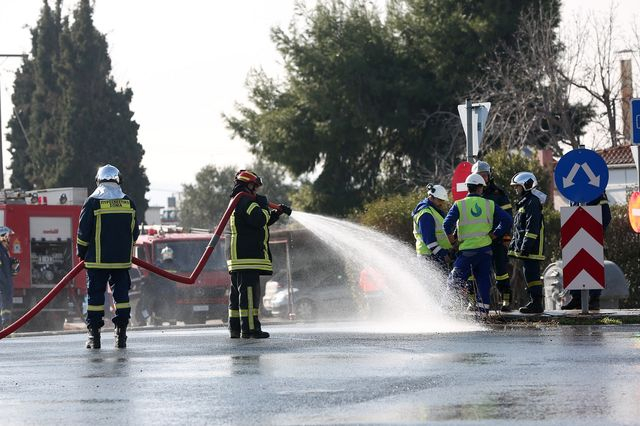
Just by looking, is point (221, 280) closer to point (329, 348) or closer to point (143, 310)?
point (143, 310)

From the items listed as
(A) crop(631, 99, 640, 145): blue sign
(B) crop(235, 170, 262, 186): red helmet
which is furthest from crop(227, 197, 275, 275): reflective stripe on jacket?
(A) crop(631, 99, 640, 145): blue sign

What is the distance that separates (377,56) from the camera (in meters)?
45.9

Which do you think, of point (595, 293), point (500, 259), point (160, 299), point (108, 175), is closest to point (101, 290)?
point (108, 175)

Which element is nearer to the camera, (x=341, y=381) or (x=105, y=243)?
(x=341, y=381)

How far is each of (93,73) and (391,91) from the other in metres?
19.8

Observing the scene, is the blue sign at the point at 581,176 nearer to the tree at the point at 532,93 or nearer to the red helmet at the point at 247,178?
the red helmet at the point at 247,178

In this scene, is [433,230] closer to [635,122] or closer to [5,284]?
[635,122]

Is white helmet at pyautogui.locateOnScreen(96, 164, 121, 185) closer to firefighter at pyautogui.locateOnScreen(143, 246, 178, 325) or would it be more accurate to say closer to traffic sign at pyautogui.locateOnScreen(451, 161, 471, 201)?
traffic sign at pyautogui.locateOnScreen(451, 161, 471, 201)

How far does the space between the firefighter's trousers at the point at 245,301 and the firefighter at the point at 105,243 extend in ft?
3.74

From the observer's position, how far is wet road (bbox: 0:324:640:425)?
27.0 feet

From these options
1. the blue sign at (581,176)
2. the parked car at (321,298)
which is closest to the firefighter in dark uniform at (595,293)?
the blue sign at (581,176)

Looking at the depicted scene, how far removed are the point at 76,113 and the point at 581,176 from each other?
150 ft

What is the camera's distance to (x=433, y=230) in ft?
56.4

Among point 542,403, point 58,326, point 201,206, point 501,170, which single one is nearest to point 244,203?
point 542,403
